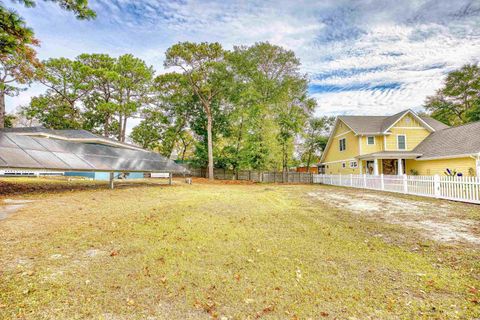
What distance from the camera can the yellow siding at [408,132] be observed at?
20406 millimetres

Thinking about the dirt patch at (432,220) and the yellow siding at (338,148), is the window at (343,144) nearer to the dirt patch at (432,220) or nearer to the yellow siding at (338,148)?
the yellow siding at (338,148)

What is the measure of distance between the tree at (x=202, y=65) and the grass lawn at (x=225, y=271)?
66.1 feet

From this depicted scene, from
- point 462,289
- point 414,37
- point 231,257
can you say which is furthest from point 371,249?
point 414,37

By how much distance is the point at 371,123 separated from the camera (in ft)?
71.9

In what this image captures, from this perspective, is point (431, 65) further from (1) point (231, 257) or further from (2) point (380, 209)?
(1) point (231, 257)

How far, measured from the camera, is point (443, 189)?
10.5m

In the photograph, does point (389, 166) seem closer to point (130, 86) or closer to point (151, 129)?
point (151, 129)

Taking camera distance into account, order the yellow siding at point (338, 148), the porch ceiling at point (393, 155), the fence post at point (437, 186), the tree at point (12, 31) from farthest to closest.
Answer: the yellow siding at point (338, 148), the porch ceiling at point (393, 155), the fence post at point (437, 186), the tree at point (12, 31)

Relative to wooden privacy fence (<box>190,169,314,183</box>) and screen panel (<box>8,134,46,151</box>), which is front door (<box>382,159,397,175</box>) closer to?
wooden privacy fence (<box>190,169,314,183</box>)

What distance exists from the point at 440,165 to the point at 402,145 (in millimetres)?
4058

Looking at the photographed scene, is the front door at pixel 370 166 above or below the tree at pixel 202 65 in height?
below

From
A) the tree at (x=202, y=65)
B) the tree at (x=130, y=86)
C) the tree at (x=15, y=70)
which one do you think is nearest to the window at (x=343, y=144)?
the tree at (x=202, y=65)

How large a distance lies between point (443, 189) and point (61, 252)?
13847mm

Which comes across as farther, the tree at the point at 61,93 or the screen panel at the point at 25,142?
the tree at the point at 61,93
